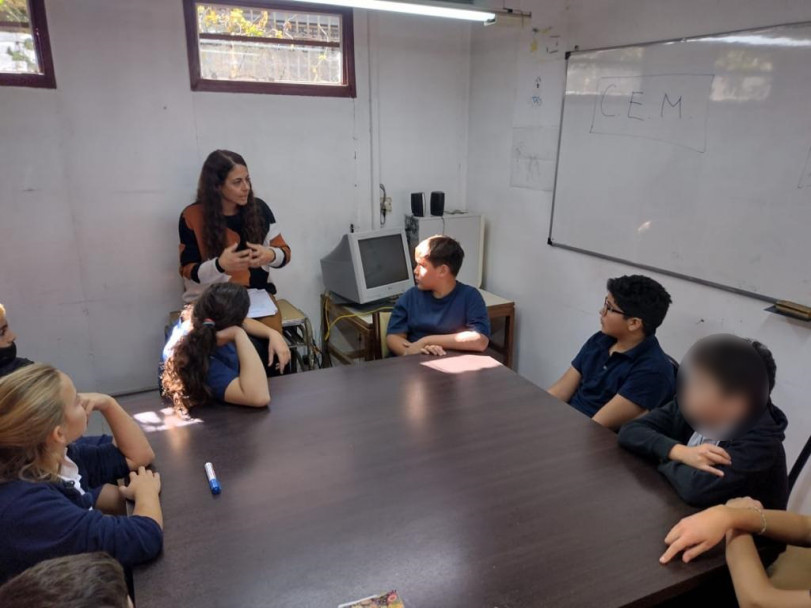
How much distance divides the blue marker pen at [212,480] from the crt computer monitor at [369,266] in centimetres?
182

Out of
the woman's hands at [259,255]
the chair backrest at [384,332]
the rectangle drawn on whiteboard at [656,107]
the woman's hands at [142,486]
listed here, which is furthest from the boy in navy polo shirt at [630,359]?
the woman's hands at [259,255]

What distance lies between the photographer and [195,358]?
167 cm

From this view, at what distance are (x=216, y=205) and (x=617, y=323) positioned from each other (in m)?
1.94

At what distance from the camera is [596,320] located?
288 centimetres

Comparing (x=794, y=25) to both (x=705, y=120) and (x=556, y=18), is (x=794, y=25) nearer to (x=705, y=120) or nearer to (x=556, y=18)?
(x=705, y=120)

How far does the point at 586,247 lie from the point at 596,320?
40 cm

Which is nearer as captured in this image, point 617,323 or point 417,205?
point 617,323

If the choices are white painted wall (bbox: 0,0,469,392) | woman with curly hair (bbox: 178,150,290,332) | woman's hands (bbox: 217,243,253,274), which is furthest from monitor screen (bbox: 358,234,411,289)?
woman's hands (bbox: 217,243,253,274)

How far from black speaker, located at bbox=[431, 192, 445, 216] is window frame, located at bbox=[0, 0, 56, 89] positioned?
216cm

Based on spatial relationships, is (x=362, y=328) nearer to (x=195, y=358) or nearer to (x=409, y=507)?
(x=195, y=358)

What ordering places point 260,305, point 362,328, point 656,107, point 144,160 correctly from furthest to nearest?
point 362,328 → point 144,160 → point 260,305 → point 656,107

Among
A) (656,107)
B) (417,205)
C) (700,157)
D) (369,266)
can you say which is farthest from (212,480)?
(417,205)

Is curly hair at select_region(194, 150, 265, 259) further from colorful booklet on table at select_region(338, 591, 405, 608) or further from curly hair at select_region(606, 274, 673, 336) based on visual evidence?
colorful booklet on table at select_region(338, 591, 405, 608)

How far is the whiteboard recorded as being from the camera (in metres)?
1.94
